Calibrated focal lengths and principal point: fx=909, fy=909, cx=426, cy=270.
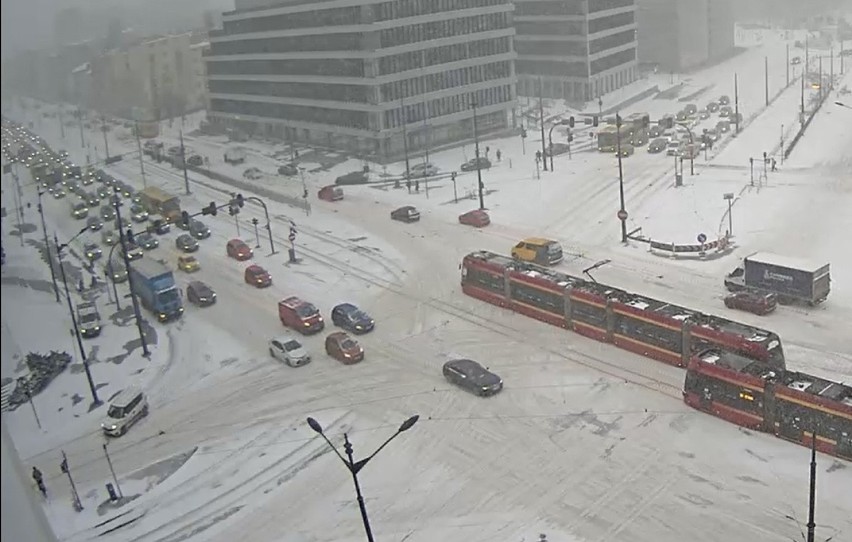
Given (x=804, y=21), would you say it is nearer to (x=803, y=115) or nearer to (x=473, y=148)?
(x=803, y=115)

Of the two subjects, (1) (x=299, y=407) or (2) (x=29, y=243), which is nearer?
(2) (x=29, y=243)

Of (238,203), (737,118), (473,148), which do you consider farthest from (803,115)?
(238,203)

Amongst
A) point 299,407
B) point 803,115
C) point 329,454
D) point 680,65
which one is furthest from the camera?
point 680,65

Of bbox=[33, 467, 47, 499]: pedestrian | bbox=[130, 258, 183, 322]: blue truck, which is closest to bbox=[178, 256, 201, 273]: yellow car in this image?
bbox=[130, 258, 183, 322]: blue truck

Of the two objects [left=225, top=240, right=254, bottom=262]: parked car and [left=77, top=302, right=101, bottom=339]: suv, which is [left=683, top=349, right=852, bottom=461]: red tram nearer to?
[left=77, top=302, right=101, bottom=339]: suv

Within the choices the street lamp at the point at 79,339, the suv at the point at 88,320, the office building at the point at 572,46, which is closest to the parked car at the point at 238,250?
the suv at the point at 88,320
